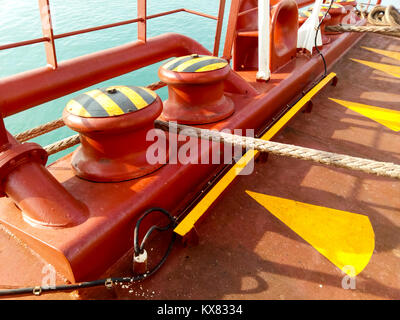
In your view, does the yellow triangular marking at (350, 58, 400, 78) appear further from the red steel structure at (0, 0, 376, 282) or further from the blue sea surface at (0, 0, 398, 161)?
the blue sea surface at (0, 0, 398, 161)

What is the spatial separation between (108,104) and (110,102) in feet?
0.08

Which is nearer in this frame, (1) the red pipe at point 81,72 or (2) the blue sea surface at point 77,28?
(1) the red pipe at point 81,72

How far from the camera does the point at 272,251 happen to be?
7.51 feet

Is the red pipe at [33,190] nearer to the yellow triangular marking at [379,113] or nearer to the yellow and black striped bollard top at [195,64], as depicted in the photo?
the yellow and black striped bollard top at [195,64]

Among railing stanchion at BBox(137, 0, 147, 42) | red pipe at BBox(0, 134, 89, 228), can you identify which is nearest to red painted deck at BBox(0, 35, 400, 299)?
red pipe at BBox(0, 134, 89, 228)

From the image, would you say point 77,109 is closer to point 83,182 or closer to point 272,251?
point 83,182

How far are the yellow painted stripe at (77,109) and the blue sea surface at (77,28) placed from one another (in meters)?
12.7

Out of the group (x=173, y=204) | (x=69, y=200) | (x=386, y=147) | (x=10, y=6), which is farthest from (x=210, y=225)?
(x=10, y=6)

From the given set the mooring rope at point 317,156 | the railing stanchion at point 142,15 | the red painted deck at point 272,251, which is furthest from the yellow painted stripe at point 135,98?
the railing stanchion at point 142,15

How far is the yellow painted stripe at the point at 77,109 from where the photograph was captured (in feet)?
6.94

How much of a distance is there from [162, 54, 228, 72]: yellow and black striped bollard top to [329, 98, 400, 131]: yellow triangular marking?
240 centimetres

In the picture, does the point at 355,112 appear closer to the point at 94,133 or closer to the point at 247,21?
the point at 247,21

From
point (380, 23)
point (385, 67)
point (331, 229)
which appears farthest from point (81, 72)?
point (380, 23)
